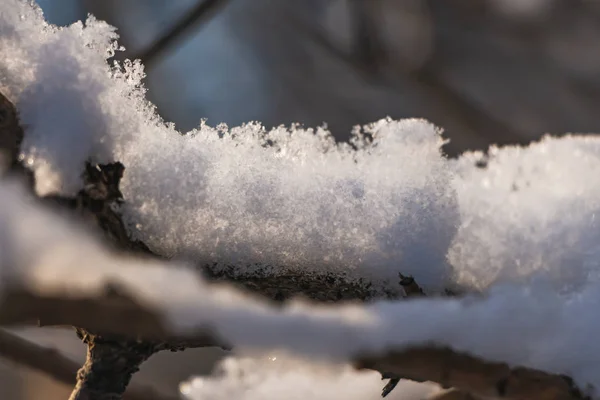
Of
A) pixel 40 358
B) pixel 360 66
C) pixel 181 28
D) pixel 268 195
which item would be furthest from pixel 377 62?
pixel 268 195

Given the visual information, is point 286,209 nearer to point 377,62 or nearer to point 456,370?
point 456,370

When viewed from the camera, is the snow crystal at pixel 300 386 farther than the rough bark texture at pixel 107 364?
Yes

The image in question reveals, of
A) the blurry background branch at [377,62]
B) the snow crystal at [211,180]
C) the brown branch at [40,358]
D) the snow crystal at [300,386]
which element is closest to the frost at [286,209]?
the snow crystal at [211,180]

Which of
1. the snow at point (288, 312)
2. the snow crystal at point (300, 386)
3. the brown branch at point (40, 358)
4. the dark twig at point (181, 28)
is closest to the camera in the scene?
the snow at point (288, 312)

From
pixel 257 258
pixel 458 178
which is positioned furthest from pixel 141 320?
pixel 458 178

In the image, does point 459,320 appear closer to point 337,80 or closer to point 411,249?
point 411,249

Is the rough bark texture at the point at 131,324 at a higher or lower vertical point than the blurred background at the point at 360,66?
lower

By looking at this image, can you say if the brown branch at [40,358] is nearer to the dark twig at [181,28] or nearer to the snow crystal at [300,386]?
the snow crystal at [300,386]
